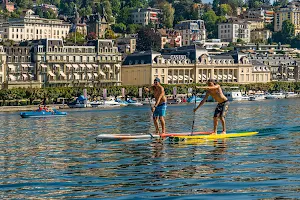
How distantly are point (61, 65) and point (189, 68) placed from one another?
30826 millimetres

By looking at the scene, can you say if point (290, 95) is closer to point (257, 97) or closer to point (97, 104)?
point (257, 97)

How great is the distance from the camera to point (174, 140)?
114ft

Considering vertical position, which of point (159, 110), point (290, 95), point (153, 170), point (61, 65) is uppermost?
point (61, 65)

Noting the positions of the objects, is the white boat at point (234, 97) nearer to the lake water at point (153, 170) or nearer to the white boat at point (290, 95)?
the white boat at point (290, 95)

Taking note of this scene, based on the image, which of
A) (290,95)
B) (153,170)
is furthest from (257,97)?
(153,170)

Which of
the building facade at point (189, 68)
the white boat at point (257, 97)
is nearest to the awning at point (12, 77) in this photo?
the building facade at point (189, 68)

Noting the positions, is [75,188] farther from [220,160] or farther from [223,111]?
[223,111]

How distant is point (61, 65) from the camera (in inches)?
6176

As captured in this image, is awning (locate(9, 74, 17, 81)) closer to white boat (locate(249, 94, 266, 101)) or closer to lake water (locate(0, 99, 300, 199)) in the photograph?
white boat (locate(249, 94, 266, 101))

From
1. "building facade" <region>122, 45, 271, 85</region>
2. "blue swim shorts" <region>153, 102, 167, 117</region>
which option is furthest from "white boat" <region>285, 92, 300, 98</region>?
"blue swim shorts" <region>153, 102, 167, 117</region>

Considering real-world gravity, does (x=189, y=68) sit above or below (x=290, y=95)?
above

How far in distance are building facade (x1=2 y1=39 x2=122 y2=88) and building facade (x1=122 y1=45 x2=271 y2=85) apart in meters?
4.33

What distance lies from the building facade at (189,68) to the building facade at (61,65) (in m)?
4.33

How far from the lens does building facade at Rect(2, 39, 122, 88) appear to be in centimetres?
15050
